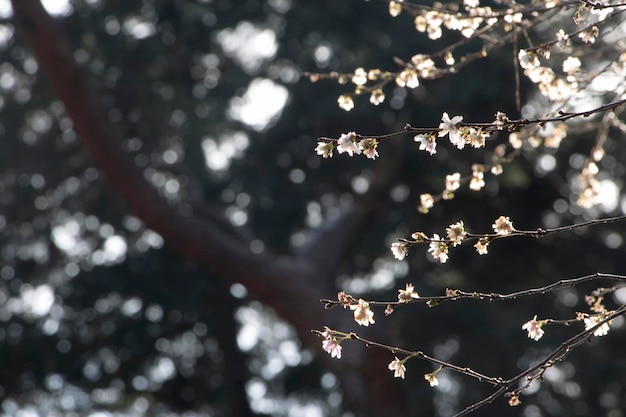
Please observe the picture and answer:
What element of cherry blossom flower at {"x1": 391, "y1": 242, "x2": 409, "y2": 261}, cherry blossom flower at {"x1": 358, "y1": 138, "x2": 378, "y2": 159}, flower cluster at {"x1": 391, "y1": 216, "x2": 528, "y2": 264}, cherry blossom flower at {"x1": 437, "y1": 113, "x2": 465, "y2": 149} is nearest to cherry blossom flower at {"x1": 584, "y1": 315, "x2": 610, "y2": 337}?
flower cluster at {"x1": 391, "y1": 216, "x2": 528, "y2": 264}

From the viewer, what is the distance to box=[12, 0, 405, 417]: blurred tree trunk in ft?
26.0

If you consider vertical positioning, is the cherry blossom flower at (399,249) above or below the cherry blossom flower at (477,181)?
below

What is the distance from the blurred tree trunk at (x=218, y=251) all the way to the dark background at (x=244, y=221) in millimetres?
377

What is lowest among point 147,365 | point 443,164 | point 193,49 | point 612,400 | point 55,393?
point 55,393

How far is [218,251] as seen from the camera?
8.53 m

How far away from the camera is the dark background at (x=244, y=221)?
379 inches

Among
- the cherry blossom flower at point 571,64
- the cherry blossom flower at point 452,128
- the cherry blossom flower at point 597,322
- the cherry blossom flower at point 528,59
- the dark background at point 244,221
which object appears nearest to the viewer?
the cherry blossom flower at point 452,128

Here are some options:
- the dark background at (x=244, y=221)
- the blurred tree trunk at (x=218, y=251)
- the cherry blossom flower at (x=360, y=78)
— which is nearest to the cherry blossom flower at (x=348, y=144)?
the cherry blossom flower at (x=360, y=78)

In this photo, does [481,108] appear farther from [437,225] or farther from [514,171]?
[437,225]

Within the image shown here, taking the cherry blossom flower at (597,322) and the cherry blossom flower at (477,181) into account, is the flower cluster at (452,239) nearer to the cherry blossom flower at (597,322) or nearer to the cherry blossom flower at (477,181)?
the cherry blossom flower at (597,322)

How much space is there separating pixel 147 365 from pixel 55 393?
105 cm

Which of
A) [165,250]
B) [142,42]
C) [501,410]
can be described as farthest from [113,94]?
[501,410]

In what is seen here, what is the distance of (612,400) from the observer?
9.91m

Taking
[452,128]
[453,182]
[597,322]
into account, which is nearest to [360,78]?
[453,182]
